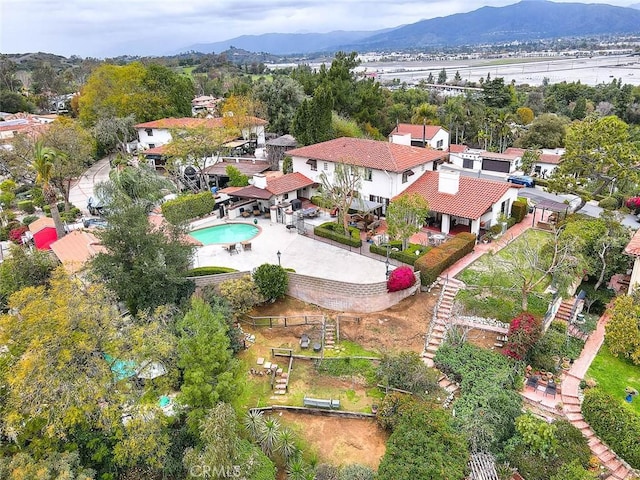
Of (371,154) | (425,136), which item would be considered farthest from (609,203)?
(425,136)

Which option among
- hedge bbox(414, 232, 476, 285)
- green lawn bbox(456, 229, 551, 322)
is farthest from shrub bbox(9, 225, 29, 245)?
green lawn bbox(456, 229, 551, 322)

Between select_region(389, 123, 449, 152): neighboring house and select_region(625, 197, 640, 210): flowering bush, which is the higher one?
select_region(389, 123, 449, 152): neighboring house

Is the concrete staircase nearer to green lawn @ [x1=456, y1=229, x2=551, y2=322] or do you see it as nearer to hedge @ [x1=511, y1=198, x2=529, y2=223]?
green lawn @ [x1=456, y1=229, x2=551, y2=322]

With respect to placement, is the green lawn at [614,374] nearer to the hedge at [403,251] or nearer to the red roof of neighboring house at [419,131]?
the hedge at [403,251]

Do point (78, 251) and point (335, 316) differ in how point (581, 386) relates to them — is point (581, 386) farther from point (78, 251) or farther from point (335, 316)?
point (78, 251)

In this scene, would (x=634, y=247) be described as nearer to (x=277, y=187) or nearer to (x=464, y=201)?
(x=464, y=201)
